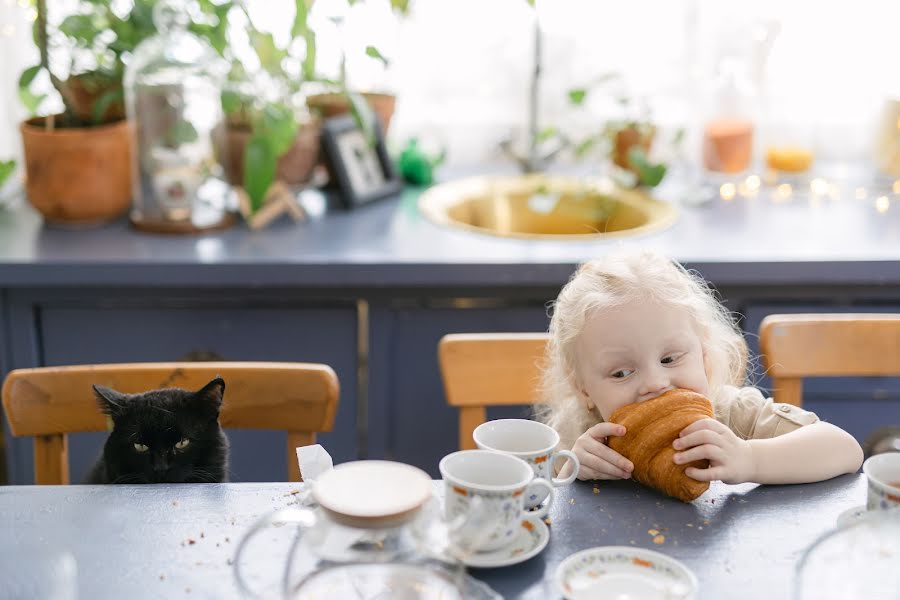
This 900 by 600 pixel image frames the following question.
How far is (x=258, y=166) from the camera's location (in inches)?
75.4

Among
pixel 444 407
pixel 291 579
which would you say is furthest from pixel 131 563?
pixel 444 407

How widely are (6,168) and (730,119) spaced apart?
1.54 metres

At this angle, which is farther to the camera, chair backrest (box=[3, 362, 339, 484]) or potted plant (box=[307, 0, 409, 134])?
potted plant (box=[307, 0, 409, 134])

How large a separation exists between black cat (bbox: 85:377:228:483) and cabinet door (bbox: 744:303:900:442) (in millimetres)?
1060

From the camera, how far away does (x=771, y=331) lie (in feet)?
4.46

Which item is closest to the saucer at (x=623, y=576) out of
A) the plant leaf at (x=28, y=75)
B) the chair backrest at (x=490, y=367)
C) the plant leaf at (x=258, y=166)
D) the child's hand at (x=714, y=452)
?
the child's hand at (x=714, y=452)

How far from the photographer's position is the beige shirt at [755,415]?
117 centimetres

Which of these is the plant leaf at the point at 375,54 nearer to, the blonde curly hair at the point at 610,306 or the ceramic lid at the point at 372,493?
the blonde curly hair at the point at 610,306

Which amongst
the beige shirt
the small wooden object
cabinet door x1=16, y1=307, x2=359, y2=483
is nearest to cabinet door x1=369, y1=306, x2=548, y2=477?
cabinet door x1=16, y1=307, x2=359, y2=483

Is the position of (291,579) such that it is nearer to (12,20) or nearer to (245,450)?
(245,450)

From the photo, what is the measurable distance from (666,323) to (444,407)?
81cm

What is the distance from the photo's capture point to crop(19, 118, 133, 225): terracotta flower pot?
6.26 feet

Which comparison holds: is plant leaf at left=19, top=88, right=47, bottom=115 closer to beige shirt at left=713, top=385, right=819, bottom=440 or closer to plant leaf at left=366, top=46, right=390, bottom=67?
plant leaf at left=366, top=46, right=390, bottom=67

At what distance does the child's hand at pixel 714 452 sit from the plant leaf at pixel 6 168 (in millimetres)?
1557
